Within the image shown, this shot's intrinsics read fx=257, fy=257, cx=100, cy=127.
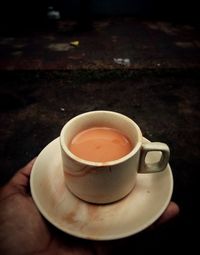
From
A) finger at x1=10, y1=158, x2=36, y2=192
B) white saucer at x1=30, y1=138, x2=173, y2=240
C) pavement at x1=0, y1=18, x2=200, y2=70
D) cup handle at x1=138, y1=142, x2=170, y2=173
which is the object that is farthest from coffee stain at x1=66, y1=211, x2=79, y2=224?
pavement at x1=0, y1=18, x2=200, y2=70

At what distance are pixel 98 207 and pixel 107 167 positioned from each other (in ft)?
0.76

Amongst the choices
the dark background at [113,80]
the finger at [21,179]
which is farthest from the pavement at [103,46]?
the finger at [21,179]

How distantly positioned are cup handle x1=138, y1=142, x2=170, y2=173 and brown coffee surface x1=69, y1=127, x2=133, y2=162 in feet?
0.27

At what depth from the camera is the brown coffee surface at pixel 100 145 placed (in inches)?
43.1

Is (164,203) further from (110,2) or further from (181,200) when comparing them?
(110,2)

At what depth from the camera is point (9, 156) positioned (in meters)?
2.19

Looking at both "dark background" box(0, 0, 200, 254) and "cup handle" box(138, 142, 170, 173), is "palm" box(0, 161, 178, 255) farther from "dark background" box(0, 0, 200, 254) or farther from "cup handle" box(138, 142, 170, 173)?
"cup handle" box(138, 142, 170, 173)

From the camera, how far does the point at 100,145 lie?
3.80 feet

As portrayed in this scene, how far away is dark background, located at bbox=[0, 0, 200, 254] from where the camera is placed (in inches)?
80.7

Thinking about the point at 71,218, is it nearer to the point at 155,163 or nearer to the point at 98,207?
the point at 98,207

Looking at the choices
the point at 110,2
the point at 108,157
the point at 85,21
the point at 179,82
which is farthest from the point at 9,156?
the point at 110,2

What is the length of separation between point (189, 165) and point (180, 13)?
3555 millimetres

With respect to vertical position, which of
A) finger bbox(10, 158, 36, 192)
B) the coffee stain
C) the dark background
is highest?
the coffee stain

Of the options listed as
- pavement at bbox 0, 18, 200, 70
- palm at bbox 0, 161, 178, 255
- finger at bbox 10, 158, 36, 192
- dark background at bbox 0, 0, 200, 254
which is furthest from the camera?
pavement at bbox 0, 18, 200, 70
